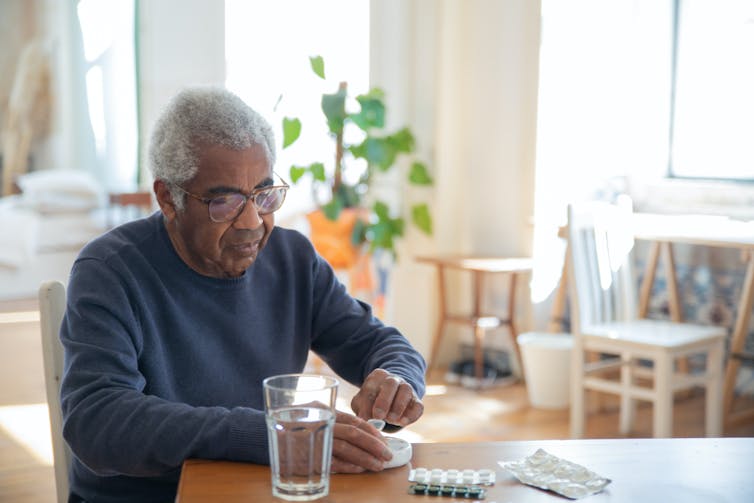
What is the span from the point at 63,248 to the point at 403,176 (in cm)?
236

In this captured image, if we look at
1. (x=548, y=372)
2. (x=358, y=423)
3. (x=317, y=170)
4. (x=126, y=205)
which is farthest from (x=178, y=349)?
(x=126, y=205)

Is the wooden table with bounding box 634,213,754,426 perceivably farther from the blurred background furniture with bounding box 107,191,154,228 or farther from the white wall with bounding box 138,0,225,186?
the blurred background furniture with bounding box 107,191,154,228

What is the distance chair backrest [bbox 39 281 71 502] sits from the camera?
1.33 metres

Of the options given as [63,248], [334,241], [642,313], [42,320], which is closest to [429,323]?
[334,241]

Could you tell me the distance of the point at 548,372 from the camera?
3.83 meters

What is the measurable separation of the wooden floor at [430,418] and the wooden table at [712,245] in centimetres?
23

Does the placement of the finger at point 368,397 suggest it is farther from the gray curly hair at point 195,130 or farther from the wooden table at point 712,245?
the wooden table at point 712,245

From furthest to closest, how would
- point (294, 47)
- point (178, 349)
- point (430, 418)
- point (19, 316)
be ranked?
point (294, 47)
point (19, 316)
point (430, 418)
point (178, 349)

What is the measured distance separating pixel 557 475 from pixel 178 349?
638 mm

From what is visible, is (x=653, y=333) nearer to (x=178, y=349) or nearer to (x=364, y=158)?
(x=364, y=158)

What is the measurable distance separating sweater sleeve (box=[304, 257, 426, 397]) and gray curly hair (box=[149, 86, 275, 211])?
0.30m

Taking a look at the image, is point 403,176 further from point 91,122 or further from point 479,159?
point 91,122

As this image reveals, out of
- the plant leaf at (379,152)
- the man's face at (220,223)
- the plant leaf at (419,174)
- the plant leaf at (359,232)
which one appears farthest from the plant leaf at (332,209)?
the man's face at (220,223)

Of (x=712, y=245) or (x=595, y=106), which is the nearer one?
(x=712, y=245)
